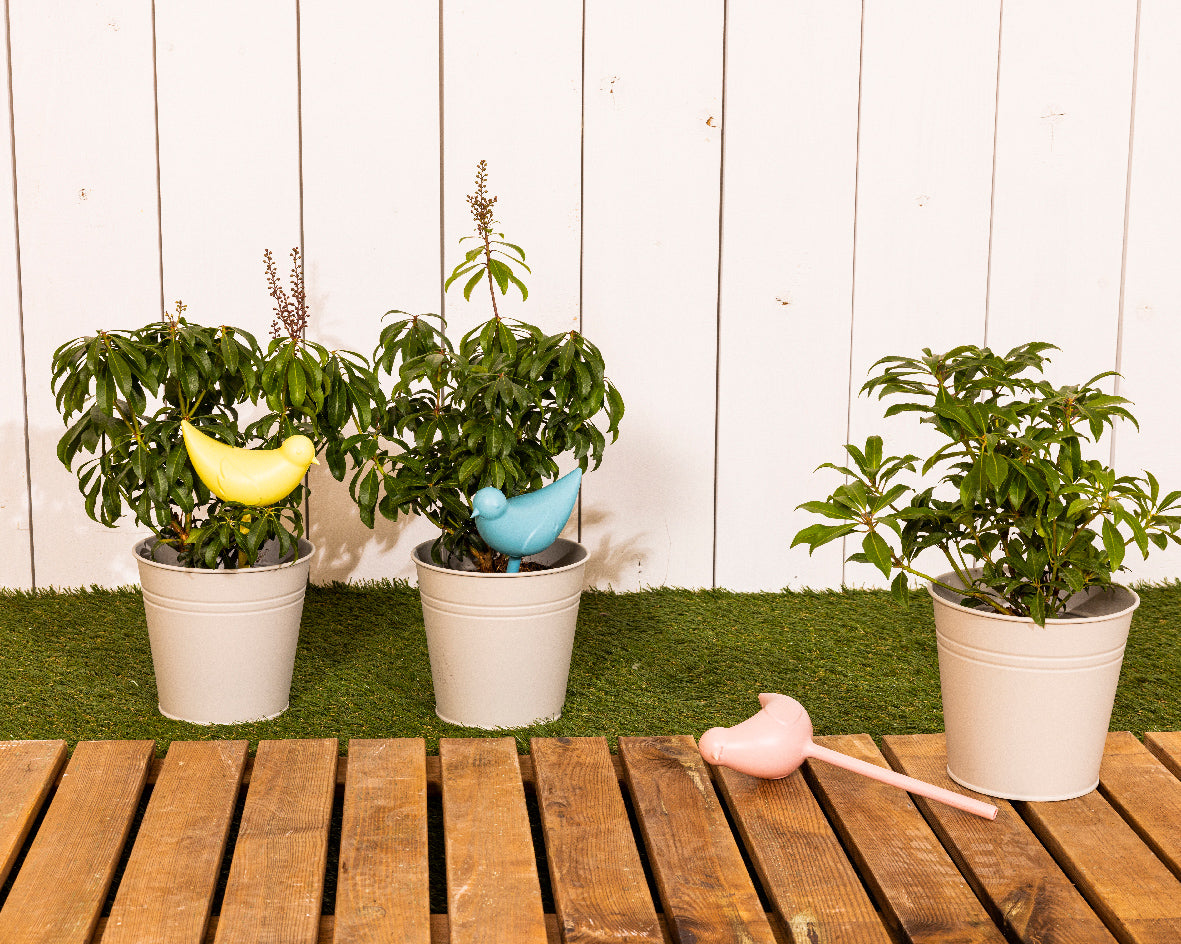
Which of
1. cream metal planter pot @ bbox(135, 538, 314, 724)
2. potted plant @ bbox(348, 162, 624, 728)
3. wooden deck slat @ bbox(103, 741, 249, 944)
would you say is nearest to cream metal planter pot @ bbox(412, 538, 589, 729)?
potted plant @ bbox(348, 162, 624, 728)

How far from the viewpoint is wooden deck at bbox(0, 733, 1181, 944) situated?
4.13ft

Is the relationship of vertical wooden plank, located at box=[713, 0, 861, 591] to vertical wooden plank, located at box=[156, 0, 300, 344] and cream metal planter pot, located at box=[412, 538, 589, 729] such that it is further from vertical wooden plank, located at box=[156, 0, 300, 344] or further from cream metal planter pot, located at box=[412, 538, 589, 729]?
vertical wooden plank, located at box=[156, 0, 300, 344]

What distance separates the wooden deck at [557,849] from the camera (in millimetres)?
1260

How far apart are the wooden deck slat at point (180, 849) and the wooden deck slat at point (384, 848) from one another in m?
0.14

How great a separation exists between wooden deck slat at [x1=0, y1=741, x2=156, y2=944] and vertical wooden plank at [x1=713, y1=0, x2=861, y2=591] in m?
1.39

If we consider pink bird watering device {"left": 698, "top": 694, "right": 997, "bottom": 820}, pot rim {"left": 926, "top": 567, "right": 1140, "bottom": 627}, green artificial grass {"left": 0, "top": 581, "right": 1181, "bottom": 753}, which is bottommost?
green artificial grass {"left": 0, "top": 581, "right": 1181, "bottom": 753}

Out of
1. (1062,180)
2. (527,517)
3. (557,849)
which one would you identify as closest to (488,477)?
(527,517)

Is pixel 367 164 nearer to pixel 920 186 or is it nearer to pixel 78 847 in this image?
pixel 920 186

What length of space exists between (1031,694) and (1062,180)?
1432 millimetres

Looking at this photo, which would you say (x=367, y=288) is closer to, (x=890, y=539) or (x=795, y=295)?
(x=795, y=295)

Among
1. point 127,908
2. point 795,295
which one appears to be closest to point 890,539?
point 795,295

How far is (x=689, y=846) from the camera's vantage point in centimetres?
141

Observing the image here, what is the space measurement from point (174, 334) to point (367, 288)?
2.38ft

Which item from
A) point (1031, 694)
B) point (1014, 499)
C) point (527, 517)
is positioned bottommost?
point (1031, 694)
